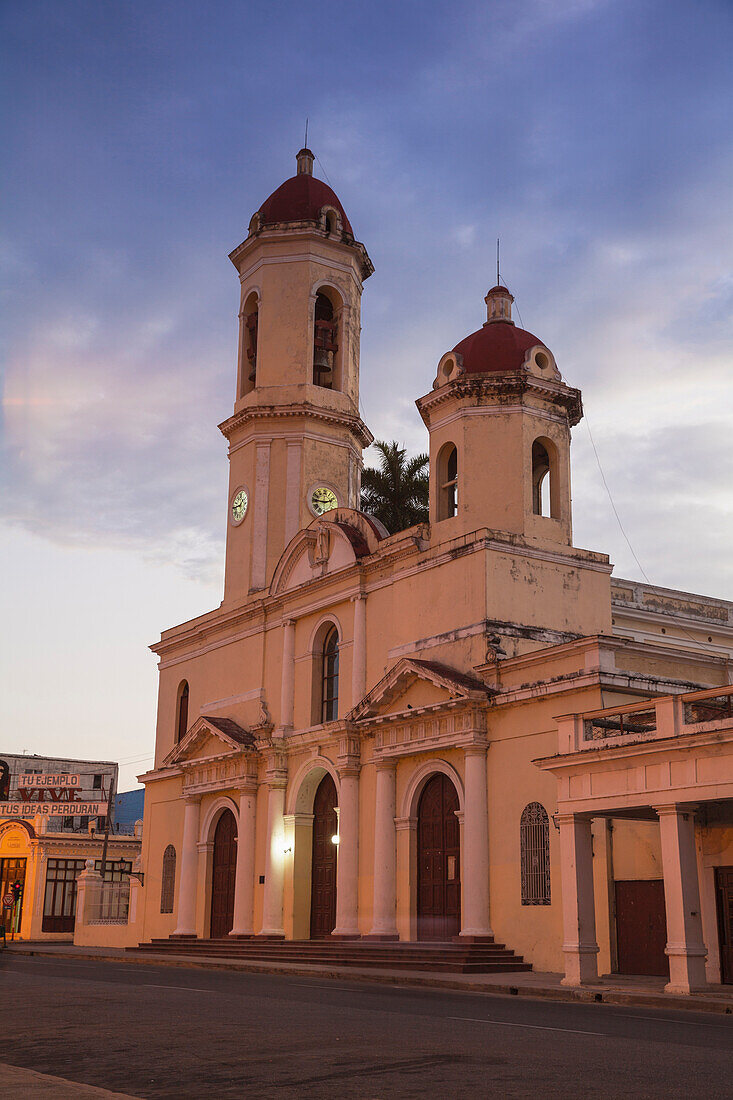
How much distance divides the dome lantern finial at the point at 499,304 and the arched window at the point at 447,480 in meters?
3.59

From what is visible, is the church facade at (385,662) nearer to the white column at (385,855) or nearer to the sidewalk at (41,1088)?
the white column at (385,855)

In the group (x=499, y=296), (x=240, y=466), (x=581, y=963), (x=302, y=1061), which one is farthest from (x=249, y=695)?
(x=302, y=1061)

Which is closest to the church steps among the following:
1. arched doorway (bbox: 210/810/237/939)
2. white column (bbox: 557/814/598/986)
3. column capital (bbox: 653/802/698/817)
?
arched doorway (bbox: 210/810/237/939)

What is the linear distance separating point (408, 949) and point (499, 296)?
15.9 m

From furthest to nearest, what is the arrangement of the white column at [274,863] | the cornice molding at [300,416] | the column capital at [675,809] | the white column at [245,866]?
the cornice molding at [300,416] < the white column at [245,866] < the white column at [274,863] < the column capital at [675,809]

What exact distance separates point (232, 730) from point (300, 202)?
53.9ft

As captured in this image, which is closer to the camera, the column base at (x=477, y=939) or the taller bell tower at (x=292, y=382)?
the column base at (x=477, y=939)

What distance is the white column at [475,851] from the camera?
75.8 feet

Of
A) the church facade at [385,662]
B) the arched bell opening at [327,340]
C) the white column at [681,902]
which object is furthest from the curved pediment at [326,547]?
the white column at [681,902]

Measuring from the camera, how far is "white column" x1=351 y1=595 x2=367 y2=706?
28.5 metres

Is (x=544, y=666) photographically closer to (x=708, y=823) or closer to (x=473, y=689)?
(x=473, y=689)

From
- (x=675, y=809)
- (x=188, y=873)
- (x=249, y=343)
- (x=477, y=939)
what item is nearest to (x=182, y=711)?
(x=188, y=873)

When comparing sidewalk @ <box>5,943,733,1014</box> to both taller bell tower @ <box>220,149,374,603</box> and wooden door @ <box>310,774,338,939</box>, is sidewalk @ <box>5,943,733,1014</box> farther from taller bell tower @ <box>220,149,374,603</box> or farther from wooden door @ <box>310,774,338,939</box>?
taller bell tower @ <box>220,149,374,603</box>

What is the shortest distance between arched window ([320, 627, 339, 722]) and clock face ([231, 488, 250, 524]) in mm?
6144
